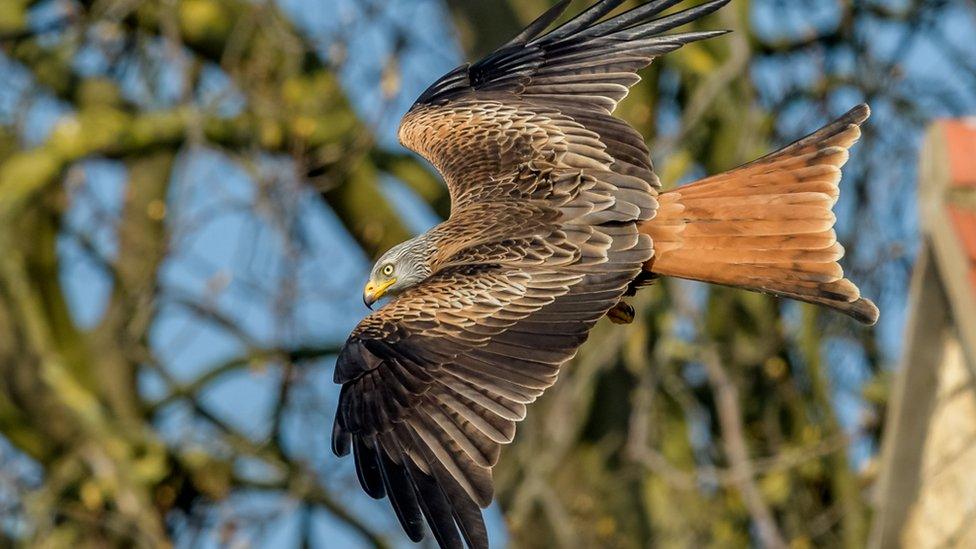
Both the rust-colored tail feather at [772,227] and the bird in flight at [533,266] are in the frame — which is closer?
the bird in flight at [533,266]

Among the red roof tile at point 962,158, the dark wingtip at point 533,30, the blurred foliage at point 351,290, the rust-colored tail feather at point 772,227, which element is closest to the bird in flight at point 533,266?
the rust-colored tail feather at point 772,227

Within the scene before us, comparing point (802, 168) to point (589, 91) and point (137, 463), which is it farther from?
point (137, 463)

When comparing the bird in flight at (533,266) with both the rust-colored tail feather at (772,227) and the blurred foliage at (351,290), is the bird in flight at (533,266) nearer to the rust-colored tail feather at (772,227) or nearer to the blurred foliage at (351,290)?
the rust-colored tail feather at (772,227)

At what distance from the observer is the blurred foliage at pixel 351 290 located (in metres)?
9.64

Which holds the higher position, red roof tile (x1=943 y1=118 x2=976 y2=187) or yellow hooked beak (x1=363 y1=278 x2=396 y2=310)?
yellow hooked beak (x1=363 y1=278 x2=396 y2=310)

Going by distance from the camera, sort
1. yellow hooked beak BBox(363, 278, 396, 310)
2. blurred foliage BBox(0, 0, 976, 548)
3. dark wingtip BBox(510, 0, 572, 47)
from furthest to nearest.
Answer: blurred foliage BBox(0, 0, 976, 548), dark wingtip BBox(510, 0, 572, 47), yellow hooked beak BBox(363, 278, 396, 310)

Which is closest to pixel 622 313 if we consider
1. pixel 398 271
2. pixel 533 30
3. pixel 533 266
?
pixel 533 266

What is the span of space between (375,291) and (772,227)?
129 cm

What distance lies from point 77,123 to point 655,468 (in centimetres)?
366

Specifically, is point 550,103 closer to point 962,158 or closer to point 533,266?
point 533,266

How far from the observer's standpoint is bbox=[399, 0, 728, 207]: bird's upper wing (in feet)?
18.9

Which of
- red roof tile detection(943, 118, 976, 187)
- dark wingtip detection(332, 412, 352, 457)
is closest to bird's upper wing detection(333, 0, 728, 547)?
dark wingtip detection(332, 412, 352, 457)

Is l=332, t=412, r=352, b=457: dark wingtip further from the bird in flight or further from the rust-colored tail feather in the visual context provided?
the rust-colored tail feather

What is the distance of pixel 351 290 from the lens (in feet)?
32.0
